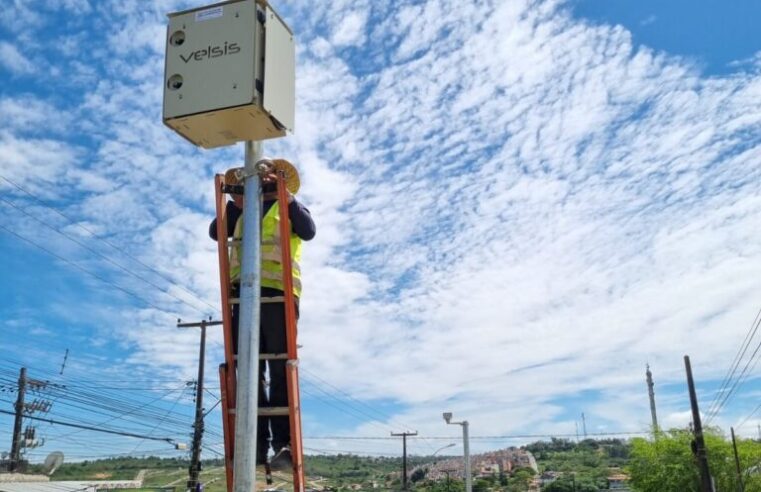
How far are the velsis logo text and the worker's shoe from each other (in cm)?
261

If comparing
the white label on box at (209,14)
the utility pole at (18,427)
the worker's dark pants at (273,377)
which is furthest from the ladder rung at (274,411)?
the utility pole at (18,427)

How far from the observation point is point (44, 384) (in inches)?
1346

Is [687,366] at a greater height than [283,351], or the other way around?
[687,366]

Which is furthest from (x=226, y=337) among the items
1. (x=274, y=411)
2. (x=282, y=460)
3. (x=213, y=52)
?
(x=213, y=52)

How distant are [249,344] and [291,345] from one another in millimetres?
683

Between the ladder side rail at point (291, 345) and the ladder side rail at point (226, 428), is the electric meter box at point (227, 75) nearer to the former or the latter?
the ladder side rail at point (291, 345)

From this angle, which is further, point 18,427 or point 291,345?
point 18,427

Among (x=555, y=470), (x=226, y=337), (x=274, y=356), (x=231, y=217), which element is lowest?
(x=555, y=470)

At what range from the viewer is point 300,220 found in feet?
16.5

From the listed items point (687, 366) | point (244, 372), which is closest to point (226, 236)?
point (244, 372)

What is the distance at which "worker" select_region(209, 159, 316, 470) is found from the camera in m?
4.90

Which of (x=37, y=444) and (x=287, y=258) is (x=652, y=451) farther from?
(x=287, y=258)

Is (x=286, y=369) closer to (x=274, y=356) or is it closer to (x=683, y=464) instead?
(x=274, y=356)

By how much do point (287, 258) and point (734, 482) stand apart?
129ft
